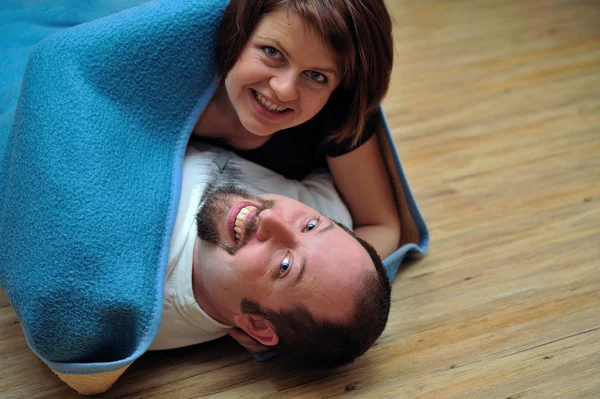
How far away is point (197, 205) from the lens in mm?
1256

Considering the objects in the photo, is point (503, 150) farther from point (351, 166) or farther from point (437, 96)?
point (351, 166)

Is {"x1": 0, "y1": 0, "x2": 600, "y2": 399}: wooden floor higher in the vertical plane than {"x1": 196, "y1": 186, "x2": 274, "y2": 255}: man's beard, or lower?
lower

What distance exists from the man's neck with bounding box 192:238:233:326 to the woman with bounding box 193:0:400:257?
278 millimetres

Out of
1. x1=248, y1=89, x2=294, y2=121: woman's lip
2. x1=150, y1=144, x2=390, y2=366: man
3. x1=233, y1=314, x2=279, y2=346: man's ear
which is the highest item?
x1=248, y1=89, x2=294, y2=121: woman's lip

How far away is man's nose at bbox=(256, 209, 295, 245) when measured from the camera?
1096 mm

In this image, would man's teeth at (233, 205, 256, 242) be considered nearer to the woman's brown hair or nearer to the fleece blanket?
the fleece blanket

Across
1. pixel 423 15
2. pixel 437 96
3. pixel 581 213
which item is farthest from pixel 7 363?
pixel 423 15

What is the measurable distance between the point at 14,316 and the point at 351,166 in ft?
2.26

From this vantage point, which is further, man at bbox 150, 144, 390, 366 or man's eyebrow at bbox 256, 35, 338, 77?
man's eyebrow at bbox 256, 35, 338, 77

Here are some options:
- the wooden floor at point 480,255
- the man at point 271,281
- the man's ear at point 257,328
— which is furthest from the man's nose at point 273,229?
the wooden floor at point 480,255

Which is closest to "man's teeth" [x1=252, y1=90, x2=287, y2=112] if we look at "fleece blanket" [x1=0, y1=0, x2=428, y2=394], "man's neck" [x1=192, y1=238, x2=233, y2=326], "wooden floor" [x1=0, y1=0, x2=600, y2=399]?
"fleece blanket" [x1=0, y1=0, x2=428, y2=394]

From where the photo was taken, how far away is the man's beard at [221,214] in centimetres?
113

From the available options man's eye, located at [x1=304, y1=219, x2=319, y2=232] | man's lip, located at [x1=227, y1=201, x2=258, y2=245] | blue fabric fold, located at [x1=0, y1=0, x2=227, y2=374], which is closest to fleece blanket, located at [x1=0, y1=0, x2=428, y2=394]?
blue fabric fold, located at [x1=0, y1=0, x2=227, y2=374]

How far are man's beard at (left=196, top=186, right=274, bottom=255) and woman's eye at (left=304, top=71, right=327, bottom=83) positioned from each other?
8.9 inches
